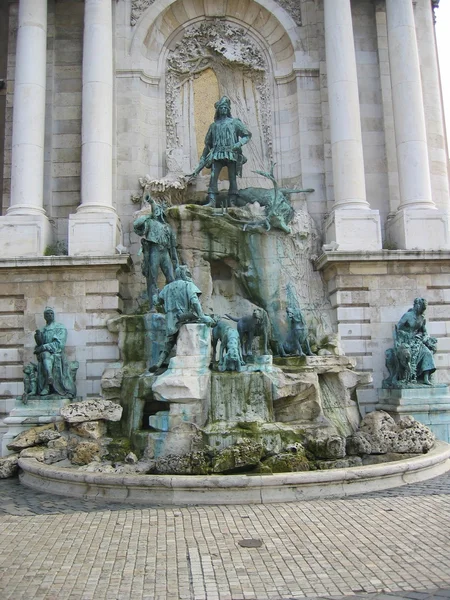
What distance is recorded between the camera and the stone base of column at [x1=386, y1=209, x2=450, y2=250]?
16547mm

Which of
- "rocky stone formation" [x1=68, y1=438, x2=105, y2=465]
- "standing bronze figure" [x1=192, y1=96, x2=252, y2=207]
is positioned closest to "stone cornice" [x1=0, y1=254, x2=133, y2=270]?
"standing bronze figure" [x1=192, y1=96, x2=252, y2=207]

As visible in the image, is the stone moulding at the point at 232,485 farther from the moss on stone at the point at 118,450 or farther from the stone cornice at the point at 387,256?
the stone cornice at the point at 387,256

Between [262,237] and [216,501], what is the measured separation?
885 cm

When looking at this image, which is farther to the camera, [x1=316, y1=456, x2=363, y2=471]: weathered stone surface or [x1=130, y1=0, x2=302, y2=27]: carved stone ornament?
[x1=130, y1=0, x2=302, y2=27]: carved stone ornament

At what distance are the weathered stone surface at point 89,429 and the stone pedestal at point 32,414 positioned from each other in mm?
1935

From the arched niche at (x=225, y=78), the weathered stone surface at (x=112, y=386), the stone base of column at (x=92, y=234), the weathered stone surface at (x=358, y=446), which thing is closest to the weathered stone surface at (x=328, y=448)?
the weathered stone surface at (x=358, y=446)

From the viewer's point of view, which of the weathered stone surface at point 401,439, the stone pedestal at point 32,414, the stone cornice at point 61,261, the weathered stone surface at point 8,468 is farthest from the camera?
the stone cornice at point 61,261

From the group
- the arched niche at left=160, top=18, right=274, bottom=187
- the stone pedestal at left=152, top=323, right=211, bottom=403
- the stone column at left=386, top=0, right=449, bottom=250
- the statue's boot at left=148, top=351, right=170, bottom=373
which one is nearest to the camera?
the stone pedestal at left=152, top=323, right=211, bottom=403

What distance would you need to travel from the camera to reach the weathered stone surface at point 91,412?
11.7 metres

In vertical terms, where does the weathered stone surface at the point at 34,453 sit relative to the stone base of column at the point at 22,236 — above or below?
below

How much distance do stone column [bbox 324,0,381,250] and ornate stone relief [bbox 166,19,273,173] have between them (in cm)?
282

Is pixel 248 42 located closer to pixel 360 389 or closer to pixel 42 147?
pixel 42 147

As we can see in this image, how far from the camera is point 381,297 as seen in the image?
52.6 ft

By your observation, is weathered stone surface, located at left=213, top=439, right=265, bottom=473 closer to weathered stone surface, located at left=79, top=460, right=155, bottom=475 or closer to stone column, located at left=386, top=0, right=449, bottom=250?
weathered stone surface, located at left=79, top=460, right=155, bottom=475
